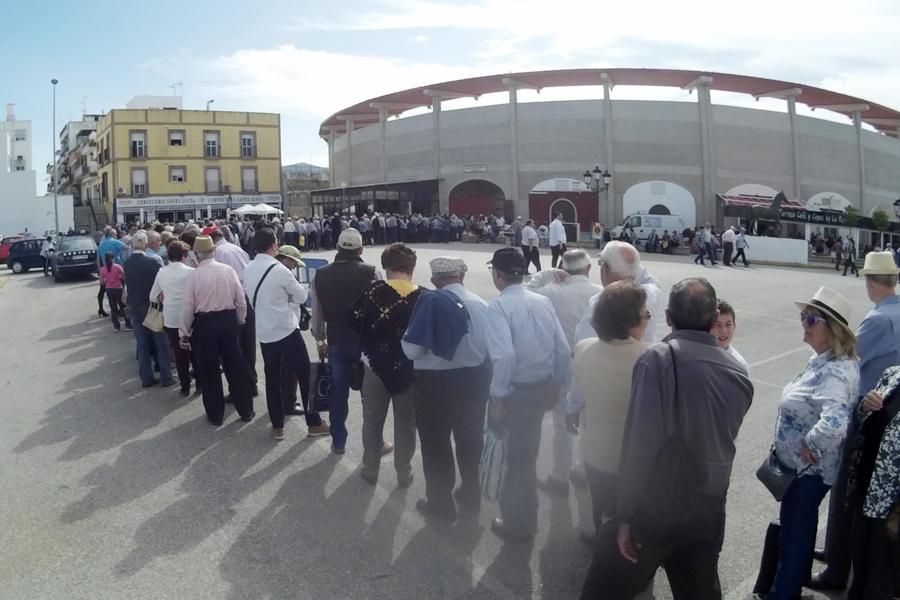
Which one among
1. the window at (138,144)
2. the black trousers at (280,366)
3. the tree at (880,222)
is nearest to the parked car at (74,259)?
the black trousers at (280,366)

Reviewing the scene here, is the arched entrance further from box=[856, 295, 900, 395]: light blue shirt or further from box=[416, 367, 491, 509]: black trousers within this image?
box=[856, 295, 900, 395]: light blue shirt

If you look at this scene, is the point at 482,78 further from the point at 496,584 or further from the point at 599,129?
the point at 496,584

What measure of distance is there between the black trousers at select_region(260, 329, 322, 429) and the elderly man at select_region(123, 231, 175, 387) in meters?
2.48

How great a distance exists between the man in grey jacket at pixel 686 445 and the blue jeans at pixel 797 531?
0.60 meters

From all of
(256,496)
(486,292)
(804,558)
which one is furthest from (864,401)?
(486,292)

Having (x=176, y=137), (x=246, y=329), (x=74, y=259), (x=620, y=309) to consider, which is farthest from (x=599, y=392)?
(x=176, y=137)

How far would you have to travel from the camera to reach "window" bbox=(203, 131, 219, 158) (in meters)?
47.0

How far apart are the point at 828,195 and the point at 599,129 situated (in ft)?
50.6

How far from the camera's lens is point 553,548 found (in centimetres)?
412

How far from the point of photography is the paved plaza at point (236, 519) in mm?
3752

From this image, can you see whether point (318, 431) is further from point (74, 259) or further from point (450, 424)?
point (74, 259)

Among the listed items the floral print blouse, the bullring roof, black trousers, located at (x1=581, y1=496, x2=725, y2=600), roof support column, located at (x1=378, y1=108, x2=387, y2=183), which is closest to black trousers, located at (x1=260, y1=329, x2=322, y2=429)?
black trousers, located at (x1=581, y1=496, x2=725, y2=600)

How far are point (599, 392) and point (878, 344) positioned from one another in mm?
1813

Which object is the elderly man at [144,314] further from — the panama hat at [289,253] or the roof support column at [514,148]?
the roof support column at [514,148]
